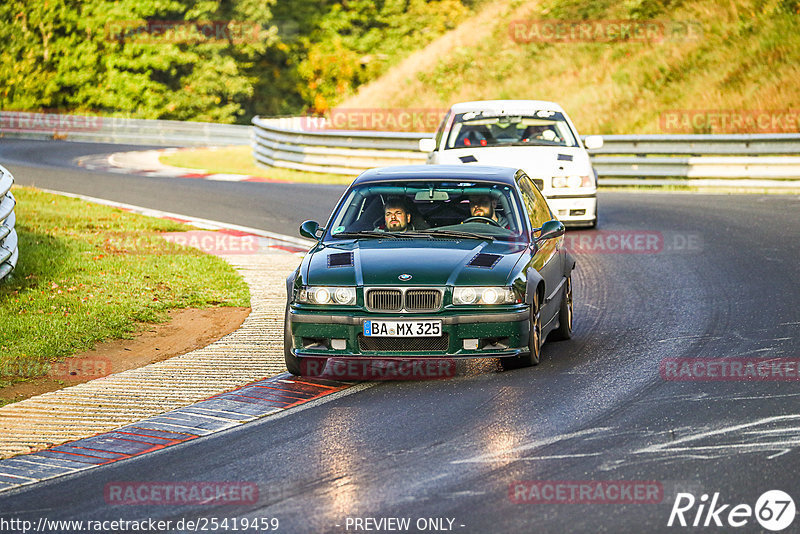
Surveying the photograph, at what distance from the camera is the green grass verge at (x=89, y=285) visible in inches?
432

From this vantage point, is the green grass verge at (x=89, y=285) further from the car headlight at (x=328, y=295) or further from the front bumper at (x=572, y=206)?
the front bumper at (x=572, y=206)

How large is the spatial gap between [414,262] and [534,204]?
2167mm

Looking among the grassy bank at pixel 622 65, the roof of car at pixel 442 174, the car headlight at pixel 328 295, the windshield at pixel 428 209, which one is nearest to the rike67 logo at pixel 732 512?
the car headlight at pixel 328 295

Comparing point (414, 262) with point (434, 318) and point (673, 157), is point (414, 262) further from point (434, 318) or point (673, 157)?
point (673, 157)

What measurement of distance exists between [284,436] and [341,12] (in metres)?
57.9

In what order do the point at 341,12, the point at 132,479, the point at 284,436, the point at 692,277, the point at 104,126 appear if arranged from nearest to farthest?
the point at 132,479 → the point at 284,436 → the point at 692,277 → the point at 104,126 → the point at 341,12

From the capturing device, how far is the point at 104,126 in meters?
48.2

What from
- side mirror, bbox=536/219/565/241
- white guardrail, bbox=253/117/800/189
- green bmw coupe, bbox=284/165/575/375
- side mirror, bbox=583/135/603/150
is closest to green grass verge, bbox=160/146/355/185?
white guardrail, bbox=253/117/800/189

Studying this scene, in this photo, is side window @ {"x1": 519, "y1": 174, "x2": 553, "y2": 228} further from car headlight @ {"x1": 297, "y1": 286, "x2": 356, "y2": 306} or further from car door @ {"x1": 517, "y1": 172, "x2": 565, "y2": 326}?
car headlight @ {"x1": 297, "y1": 286, "x2": 356, "y2": 306}

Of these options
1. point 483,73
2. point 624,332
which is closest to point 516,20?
Answer: point 483,73

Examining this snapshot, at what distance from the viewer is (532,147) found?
17922mm

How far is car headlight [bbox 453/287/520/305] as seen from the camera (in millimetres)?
9094

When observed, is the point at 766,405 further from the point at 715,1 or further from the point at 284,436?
the point at 715,1

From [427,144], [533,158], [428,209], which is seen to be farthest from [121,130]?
[428,209]
